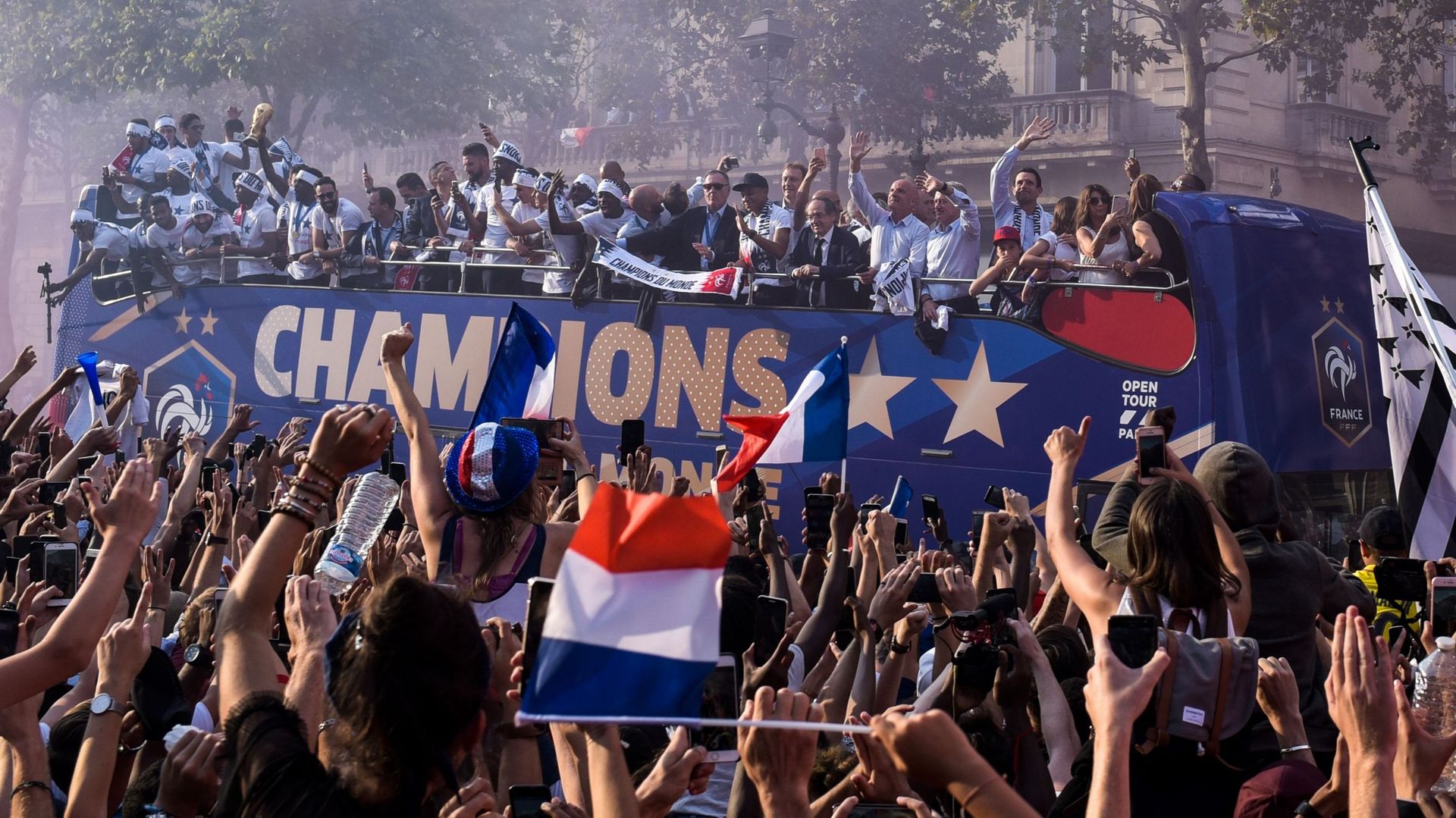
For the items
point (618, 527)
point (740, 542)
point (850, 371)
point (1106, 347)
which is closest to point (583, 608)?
point (618, 527)

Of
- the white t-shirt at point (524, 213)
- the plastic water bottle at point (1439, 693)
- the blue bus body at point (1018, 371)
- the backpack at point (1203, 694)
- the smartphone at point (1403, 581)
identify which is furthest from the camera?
the white t-shirt at point (524, 213)

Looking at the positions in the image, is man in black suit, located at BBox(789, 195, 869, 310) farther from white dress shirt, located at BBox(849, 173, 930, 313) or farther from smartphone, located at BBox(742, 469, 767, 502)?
smartphone, located at BBox(742, 469, 767, 502)

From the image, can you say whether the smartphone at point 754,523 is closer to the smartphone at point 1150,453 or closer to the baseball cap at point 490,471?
the baseball cap at point 490,471

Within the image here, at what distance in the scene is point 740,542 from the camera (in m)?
6.30

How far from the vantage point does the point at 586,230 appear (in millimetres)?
13492

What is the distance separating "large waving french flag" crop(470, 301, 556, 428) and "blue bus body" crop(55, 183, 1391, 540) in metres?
5.38

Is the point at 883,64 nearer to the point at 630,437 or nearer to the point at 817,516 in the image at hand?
the point at 630,437

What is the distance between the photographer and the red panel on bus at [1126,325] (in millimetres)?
10836

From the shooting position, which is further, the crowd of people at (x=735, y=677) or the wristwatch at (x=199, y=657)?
the wristwatch at (x=199, y=657)

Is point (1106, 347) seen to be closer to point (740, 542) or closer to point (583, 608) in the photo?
point (740, 542)

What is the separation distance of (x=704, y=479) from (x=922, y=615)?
9092mm

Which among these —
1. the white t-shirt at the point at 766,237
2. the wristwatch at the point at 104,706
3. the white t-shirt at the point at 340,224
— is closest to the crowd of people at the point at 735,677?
the wristwatch at the point at 104,706

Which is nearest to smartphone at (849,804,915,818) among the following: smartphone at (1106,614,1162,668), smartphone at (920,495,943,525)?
smartphone at (1106,614,1162,668)

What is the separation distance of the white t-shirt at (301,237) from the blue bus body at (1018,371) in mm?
887
